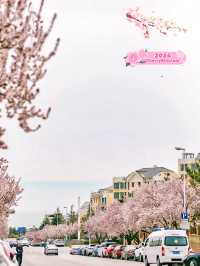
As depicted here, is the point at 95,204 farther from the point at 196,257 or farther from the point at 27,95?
the point at 27,95

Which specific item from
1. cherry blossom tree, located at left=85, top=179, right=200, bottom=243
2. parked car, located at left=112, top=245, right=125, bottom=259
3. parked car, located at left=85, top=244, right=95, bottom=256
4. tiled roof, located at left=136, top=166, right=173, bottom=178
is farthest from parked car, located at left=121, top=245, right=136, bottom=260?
tiled roof, located at left=136, top=166, right=173, bottom=178

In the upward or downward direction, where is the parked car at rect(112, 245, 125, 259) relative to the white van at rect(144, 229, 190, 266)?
upward

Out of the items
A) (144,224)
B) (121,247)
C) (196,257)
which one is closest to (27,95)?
(196,257)

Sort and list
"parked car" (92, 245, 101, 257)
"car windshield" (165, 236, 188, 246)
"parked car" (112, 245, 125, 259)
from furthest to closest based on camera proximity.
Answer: "parked car" (92, 245, 101, 257) < "parked car" (112, 245, 125, 259) < "car windshield" (165, 236, 188, 246)

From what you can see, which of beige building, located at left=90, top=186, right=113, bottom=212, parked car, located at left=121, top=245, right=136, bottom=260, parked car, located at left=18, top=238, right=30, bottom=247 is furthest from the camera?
beige building, located at left=90, top=186, right=113, bottom=212

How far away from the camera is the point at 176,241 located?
128 feet

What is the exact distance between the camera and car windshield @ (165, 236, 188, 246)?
38.8 metres

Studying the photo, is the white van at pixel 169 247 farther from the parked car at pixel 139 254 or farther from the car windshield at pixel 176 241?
the parked car at pixel 139 254

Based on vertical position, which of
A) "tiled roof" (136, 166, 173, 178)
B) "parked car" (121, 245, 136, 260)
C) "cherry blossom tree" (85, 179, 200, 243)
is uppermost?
"tiled roof" (136, 166, 173, 178)

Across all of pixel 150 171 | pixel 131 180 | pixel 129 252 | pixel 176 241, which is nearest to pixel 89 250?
pixel 129 252

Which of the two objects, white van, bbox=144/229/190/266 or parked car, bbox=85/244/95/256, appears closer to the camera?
white van, bbox=144/229/190/266

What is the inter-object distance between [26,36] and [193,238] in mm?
69313

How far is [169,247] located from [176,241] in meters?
0.67

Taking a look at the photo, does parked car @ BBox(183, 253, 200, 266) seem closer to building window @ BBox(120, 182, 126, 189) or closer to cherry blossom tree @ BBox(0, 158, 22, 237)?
cherry blossom tree @ BBox(0, 158, 22, 237)
